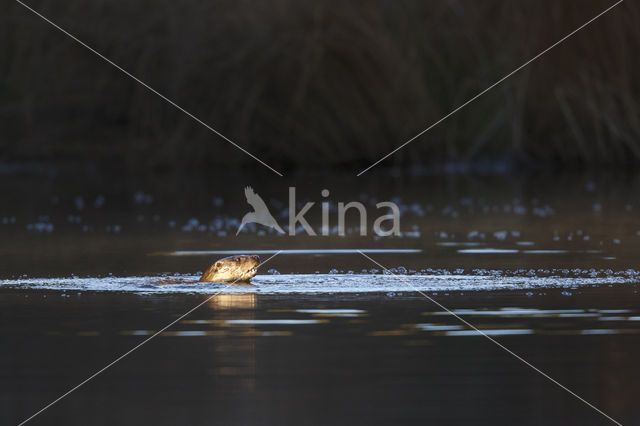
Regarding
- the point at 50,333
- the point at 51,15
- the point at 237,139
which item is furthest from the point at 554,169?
the point at 50,333

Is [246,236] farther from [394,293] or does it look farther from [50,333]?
[50,333]

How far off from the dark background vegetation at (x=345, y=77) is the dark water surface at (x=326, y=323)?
29.1 ft

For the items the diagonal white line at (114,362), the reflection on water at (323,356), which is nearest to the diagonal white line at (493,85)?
the reflection on water at (323,356)

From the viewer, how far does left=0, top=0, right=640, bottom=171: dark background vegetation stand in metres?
25.1

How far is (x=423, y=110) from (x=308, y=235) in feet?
38.2

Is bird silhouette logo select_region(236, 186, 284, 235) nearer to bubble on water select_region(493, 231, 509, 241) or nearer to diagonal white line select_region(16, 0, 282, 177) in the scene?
bubble on water select_region(493, 231, 509, 241)

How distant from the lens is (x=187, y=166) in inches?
1093

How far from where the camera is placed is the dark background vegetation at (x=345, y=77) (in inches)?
989

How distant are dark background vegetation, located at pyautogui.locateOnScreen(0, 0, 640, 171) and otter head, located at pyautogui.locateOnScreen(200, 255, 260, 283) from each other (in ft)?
50.3

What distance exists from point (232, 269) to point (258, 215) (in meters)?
7.10

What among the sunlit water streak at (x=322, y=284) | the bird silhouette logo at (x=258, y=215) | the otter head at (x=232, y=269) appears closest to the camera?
the sunlit water streak at (x=322, y=284)

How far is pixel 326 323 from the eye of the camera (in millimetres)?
8227

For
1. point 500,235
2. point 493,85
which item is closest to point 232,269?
point 500,235

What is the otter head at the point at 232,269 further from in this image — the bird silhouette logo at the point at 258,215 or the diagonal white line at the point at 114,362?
the bird silhouette logo at the point at 258,215
